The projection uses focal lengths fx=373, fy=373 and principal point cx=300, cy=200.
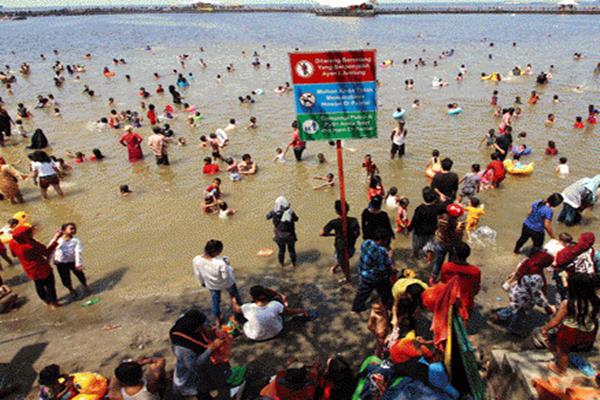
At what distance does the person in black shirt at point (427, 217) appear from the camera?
6566 millimetres

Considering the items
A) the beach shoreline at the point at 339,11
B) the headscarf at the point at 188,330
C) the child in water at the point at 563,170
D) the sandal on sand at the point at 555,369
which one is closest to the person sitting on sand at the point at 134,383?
the headscarf at the point at 188,330

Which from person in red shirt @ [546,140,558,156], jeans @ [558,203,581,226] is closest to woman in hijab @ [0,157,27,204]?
jeans @ [558,203,581,226]

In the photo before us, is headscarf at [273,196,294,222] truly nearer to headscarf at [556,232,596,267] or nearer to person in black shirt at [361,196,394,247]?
person in black shirt at [361,196,394,247]

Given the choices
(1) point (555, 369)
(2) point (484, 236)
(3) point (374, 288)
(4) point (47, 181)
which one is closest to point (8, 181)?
(4) point (47, 181)

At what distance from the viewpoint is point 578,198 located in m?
8.34

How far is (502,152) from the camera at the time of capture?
11.5m

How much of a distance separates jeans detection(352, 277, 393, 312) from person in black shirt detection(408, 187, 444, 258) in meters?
1.56

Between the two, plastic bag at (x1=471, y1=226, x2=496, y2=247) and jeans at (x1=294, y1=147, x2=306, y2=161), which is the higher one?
jeans at (x1=294, y1=147, x2=306, y2=161)

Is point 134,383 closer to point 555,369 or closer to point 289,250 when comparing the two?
point 289,250

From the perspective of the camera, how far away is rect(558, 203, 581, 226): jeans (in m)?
8.68

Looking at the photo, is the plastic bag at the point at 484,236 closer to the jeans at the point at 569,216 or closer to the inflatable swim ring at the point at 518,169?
the jeans at the point at 569,216

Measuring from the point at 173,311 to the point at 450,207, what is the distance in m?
5.14

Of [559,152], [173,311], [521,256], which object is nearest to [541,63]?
[559,152]

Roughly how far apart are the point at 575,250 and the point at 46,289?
29.0 feet
